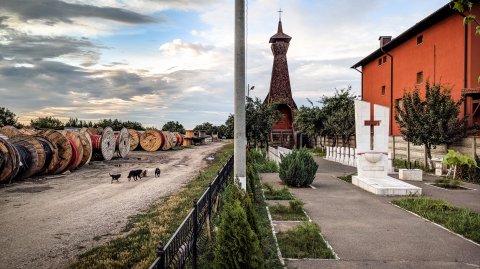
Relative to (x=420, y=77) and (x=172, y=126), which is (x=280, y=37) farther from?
(x=172, y=126)

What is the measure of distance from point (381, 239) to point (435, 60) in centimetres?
1817

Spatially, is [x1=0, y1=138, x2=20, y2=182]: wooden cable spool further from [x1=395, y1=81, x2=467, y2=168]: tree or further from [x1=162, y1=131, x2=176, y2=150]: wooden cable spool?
[x1=162, y1=131, x2=176, y2=150]: wooden cable spool

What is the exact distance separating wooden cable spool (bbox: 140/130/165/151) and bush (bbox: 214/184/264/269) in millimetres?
31473

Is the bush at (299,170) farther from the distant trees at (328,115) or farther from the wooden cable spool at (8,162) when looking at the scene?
the distant trees at (328,115)

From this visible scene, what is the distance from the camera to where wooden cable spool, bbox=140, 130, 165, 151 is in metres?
34.8

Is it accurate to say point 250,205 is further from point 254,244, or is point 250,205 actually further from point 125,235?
point 125,235

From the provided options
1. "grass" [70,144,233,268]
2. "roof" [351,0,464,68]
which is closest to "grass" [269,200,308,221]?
"grass" [70,144,233,268]

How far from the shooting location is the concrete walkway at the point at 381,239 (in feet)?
17.5

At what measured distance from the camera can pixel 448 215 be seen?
8.40m

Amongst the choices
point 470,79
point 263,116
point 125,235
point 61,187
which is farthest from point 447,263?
point 263,116

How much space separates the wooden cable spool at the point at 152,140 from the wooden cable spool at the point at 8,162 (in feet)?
68.1

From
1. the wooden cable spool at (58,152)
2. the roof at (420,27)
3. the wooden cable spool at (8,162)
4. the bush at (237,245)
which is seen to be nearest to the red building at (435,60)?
the roof at (420,27)

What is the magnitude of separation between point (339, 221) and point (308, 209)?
1.35 metres

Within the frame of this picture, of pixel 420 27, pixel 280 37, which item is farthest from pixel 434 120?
pixel 280 37
